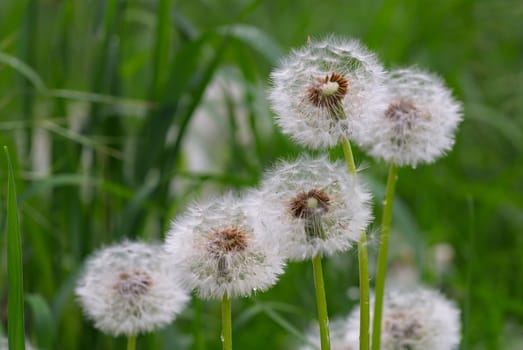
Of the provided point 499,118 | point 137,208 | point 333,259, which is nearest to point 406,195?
point 499,118

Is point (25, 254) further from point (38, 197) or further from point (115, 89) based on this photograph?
point (115, 89)

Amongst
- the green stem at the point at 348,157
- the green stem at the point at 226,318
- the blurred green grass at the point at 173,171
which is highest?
the blurred green grass at the point at 173,171

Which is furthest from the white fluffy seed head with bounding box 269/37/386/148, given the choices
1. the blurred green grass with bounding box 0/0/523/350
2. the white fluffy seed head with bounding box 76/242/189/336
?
the blurred green grass with bounding box 0/0/523/350

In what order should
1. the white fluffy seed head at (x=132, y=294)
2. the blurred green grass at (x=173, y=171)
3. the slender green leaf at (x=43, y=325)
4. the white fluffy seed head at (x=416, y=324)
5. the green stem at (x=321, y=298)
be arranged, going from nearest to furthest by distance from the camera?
1. the green stem at (x=321, y=298)
2. the white fluffy seed head at (x=132, y=294)
3. the white fluffy seed head at (x=416, y=324)
4. the slender green leaf at (x=43, y=325)
5. the blurred green grass at (x=173, y=171)

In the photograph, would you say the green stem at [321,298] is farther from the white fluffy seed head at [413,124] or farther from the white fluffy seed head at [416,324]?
the white fluffy seed head at [416,324]

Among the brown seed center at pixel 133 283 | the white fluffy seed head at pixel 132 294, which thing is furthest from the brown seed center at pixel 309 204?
the brown seed center at pixel 133 283

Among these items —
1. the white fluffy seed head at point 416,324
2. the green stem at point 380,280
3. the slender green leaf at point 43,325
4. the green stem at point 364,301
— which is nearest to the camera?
the green stem at point 364,301

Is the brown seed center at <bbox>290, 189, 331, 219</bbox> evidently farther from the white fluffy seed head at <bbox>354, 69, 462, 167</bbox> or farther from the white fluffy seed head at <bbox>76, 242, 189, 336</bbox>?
the white fluffy seed head at <bbox>76, 242, 189, 336</bbox>
